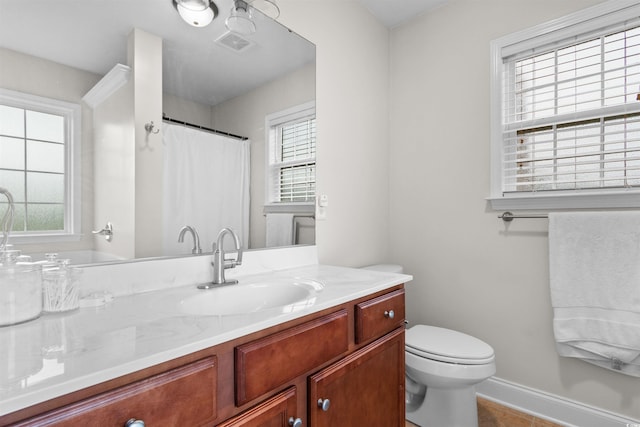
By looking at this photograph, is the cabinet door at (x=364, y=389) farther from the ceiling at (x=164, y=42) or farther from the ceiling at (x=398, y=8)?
the ceiling at (x=398, y=8)

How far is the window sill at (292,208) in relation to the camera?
5.25 feet

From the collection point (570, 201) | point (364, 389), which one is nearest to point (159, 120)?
point (364, 389)

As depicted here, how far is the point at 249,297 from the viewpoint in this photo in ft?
4.03

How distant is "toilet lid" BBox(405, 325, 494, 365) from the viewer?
1.51 meters

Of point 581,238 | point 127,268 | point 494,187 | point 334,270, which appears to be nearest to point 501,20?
point 494,187

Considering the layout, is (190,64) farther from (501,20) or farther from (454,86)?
(501,20)

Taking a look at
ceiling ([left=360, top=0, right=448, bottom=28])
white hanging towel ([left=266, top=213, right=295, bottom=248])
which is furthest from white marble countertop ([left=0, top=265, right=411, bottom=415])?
ceiling ([left=360, top=0, right=448, bottom=28])

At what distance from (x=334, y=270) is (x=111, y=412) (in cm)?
108

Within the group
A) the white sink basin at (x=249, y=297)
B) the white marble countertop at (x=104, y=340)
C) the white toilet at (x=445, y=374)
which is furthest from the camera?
the white toilet at (x=445, y=374)

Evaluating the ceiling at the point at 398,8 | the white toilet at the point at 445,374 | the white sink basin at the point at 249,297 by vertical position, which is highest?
the ceiling at the point at 398,8

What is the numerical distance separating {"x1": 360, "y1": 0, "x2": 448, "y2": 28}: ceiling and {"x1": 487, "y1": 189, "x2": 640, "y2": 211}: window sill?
1.38 meters

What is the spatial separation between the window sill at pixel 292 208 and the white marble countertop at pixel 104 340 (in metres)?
0.67

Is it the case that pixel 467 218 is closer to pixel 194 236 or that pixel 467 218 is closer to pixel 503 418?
pixel 503 418

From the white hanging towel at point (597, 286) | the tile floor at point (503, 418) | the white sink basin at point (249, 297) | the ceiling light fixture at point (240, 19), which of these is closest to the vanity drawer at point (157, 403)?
the white sink basin at point (249, 297)
